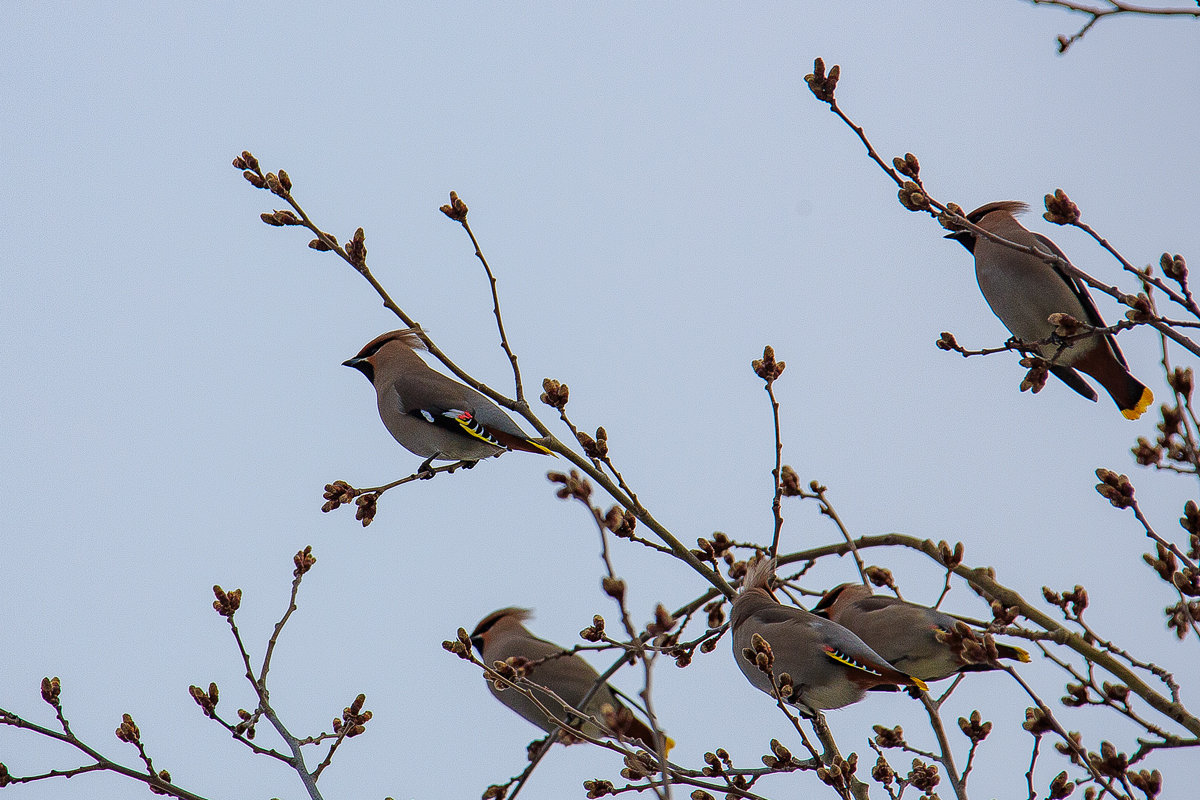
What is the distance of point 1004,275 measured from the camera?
4.64 meters

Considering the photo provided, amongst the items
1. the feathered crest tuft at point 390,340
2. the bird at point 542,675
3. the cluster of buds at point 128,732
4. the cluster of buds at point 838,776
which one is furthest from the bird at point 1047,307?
the cluster of buds at point 128,732

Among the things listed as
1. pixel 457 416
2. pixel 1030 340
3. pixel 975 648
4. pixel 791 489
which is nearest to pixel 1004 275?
pixel 1030 340

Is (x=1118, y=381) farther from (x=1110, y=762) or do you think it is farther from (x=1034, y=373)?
(x=1110, y=762)

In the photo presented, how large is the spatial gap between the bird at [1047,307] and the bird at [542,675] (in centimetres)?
198

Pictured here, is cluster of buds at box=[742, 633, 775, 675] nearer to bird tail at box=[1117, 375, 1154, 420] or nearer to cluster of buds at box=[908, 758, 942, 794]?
cluster of buds at box=[908, 758, 942, 794]

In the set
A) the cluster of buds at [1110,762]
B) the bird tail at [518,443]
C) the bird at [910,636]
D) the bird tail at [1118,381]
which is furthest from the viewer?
the bird tail at [1118,381]

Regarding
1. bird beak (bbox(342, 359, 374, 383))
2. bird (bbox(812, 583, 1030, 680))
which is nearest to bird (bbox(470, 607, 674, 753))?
bird (bbox(812, 583, 1030, 680))

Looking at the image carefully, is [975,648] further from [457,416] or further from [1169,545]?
[457,416]

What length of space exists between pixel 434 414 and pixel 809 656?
1799 millimetres

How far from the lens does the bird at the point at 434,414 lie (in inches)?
182

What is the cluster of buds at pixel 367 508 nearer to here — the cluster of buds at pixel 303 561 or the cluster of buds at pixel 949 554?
the cluster of buds at pixel 303 561

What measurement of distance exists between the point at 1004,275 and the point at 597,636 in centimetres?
226

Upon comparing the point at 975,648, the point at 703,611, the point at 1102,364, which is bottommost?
the point at 975,648

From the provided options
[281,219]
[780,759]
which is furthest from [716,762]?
[281,219]
